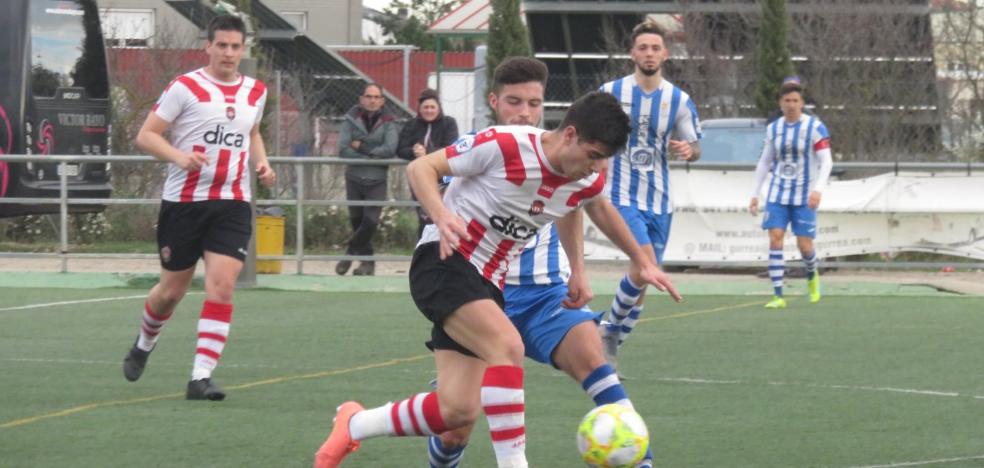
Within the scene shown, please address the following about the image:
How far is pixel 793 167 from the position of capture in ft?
49.2

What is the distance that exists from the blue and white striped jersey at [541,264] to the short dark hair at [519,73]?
618 mm

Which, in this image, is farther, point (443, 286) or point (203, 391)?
point (203, 391)

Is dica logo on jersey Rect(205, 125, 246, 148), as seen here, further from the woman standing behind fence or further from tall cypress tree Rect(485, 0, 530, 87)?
tall cypress tree Rect(485, 0, 530, 87)

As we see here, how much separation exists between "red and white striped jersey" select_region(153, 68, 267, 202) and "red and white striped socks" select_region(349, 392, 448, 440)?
10.2ft

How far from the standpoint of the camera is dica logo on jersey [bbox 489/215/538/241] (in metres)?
6.42

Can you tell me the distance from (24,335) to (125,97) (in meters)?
12.1

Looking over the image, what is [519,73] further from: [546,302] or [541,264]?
[546,302]

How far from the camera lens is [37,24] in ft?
69.3

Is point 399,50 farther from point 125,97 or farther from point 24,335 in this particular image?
point 24,335

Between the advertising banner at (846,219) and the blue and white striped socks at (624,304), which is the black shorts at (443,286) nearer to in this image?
the blue and white striped socks at (624,304)

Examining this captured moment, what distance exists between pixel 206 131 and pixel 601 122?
12.7 feet

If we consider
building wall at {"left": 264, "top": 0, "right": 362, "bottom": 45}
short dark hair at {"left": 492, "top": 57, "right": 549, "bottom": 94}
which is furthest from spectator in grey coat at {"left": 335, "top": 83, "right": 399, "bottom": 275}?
building wall at {"left": 264, "top": 0, "right": 362, "bottom": 45}

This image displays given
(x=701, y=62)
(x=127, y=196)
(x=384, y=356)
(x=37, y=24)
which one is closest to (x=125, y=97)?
(x=37, y=24)

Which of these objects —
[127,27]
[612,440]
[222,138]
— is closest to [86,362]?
[222,138]
